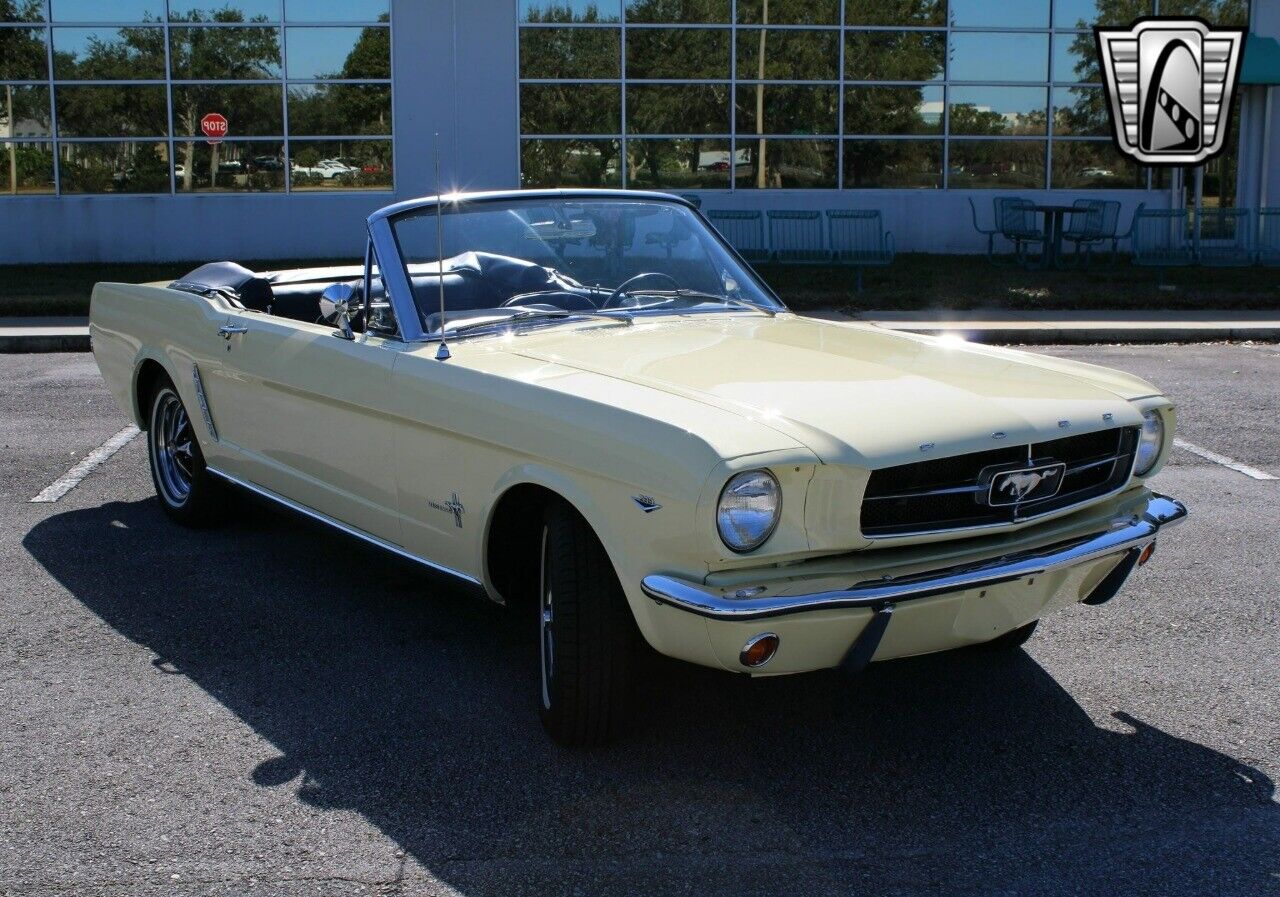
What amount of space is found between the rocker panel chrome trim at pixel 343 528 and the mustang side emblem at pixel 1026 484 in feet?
5.11

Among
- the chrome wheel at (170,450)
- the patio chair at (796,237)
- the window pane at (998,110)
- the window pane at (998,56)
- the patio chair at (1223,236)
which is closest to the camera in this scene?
the chrome wheel at (170,450)

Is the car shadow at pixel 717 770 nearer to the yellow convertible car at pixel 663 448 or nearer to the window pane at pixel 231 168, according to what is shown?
the yellow convertible car at pixel 663 448

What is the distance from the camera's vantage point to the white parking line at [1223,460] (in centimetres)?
786

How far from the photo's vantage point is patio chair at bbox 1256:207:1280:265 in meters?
19.6

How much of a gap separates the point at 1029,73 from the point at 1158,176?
251 centimetres

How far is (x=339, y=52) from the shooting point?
69.6 feet

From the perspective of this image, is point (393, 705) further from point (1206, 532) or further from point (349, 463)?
point (1206, 532)

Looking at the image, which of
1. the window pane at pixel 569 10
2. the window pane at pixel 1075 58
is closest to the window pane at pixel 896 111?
the window pane at pixel 1075 58

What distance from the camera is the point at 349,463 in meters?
5.11

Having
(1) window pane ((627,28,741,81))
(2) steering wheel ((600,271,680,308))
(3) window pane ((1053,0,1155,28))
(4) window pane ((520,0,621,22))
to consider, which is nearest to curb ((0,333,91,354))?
(2) steering wheel ((600,271,680,308))

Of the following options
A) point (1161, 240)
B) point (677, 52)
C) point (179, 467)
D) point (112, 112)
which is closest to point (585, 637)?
point (179, 467)

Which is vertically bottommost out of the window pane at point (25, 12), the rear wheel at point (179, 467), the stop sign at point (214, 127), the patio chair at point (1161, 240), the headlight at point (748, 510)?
the rear wheel at point (179, 467)

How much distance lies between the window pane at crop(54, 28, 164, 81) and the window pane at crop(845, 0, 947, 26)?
9.94 meters

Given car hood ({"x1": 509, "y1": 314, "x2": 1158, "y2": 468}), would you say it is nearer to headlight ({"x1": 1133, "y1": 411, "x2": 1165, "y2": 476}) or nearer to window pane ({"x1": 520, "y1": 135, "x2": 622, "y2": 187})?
headlight ({"x1": 1133, "y1": 411, "x2": 1165, "y2": 476})
